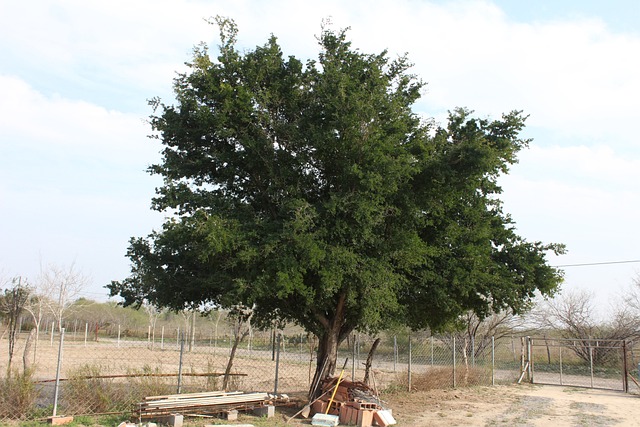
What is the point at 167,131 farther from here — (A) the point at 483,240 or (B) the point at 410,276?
(A) the point at 483,240

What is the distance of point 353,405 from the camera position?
12.9m

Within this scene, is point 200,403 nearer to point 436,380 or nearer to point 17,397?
point 17,397

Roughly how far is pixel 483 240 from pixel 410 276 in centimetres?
234

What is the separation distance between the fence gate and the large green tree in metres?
10.3

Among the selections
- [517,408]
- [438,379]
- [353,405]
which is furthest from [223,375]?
[438,379]

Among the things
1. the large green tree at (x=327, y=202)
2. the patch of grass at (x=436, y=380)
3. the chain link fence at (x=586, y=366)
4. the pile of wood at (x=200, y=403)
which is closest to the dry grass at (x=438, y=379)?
the patch of grass at (x=436, y=380)

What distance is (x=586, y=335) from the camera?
36219 mm

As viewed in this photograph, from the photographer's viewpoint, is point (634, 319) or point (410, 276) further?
point (634, 319)

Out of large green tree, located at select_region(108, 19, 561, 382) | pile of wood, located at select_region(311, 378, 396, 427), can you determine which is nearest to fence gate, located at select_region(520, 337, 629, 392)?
large green tree, located at select_region(108, 19, 561, 382)

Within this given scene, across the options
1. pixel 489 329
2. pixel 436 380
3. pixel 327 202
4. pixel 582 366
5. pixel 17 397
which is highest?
pixel 327 202

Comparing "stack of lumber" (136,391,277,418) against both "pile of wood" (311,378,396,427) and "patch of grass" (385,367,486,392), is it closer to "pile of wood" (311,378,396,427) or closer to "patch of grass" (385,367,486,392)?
"pile of wood" (311,378,396,427)

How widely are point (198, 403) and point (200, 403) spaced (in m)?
0.06

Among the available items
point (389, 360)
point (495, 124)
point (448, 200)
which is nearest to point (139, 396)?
point (448, 200)

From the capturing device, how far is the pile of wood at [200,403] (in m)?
11.3
